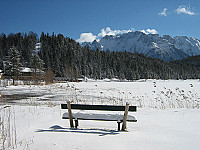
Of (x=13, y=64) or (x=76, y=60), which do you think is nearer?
(x=13, y=64)

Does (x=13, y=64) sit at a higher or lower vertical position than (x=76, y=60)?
lower

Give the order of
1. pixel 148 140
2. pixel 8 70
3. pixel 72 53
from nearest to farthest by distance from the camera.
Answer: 1. pixel 148 140
2. pixel 8 70
3. pixel 72 53

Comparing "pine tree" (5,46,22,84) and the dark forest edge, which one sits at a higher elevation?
the dark forest edge

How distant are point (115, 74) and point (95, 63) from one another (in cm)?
1550

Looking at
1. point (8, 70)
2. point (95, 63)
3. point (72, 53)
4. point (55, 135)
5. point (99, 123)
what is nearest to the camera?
point (55, 135)

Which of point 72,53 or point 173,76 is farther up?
point 72,53

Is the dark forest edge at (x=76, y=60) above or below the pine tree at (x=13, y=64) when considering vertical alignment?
above

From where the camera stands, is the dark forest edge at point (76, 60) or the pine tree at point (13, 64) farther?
the dark forest edge at point (76, 60)

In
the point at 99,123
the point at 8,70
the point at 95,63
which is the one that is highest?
the point at 95,63

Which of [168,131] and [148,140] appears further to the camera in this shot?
[168,131]

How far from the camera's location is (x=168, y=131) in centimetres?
459

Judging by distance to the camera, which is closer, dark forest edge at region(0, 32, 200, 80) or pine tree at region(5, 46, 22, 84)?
pine tree at region(5, 46, 22, 84)

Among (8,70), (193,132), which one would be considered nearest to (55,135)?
(193,132)

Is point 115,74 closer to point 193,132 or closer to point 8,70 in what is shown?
point 8,70
